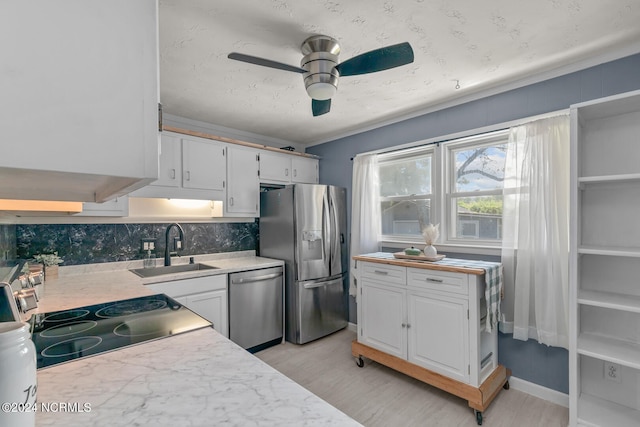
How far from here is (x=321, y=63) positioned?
1.79 metres

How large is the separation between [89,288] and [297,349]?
1.93 metres

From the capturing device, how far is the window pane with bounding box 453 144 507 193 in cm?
257

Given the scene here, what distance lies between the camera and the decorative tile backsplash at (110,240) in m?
2.39

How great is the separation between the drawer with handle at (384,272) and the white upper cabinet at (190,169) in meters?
1.64

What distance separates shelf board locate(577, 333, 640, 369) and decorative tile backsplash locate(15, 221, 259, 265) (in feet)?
10.3

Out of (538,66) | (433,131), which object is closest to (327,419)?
(538,66)

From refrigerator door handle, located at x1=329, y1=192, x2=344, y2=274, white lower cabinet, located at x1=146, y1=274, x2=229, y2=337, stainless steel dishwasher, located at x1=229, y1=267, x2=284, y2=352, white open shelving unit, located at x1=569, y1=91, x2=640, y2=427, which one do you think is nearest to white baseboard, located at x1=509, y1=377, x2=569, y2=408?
white open shelving unit, located at x1=569, y1=91, x2=640, y2=427

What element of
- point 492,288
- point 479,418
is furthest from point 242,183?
point 479,418

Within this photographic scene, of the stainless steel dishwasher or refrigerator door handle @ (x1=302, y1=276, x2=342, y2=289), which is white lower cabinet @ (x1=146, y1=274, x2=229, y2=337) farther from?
refrigerator door handle @ (x1=302, y1=276, x2=342, y2=289)

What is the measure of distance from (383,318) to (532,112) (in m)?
2.04

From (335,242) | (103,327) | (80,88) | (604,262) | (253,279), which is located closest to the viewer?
(80,88)

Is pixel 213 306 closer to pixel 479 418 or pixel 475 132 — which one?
pixel 479 418

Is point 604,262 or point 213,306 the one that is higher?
point 604,262

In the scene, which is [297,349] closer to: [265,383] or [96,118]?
[265,383]
